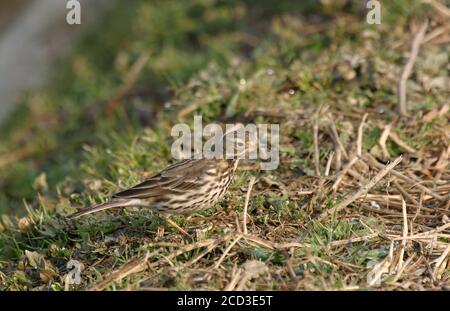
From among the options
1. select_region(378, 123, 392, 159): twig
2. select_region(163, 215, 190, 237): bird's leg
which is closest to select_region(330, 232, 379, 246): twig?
select_region(163, 215, 190, 237): bird's leg

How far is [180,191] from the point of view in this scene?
5586mm

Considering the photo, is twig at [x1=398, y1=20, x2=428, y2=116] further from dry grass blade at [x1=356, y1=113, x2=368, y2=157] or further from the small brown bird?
the small brown bird

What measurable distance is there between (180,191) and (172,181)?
0.47 feet

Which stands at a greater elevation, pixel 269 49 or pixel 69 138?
pixel 269 49

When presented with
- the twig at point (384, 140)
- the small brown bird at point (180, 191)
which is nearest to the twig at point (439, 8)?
the twig at point (384, 140)

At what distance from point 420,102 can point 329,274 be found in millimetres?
3142

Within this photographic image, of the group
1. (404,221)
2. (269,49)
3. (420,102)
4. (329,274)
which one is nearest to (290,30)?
(269,49)

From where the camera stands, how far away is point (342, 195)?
614 cm

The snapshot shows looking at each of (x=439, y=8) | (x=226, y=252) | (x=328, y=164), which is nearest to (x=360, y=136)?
(x=328, y=164)

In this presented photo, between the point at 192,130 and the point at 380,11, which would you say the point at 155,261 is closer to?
the point at 192,130

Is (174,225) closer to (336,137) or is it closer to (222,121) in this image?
(336,137)

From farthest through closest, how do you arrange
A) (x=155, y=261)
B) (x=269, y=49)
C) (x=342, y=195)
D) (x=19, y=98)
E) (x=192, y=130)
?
(x=19, y=98)
(x=269, y=49)
(x=192, y=130)
(x=342, y=195)
(x=155, y=261)

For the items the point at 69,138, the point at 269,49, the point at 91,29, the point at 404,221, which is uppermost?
the point at 91,29

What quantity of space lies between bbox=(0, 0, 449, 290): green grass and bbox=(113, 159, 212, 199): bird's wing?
31 cm
